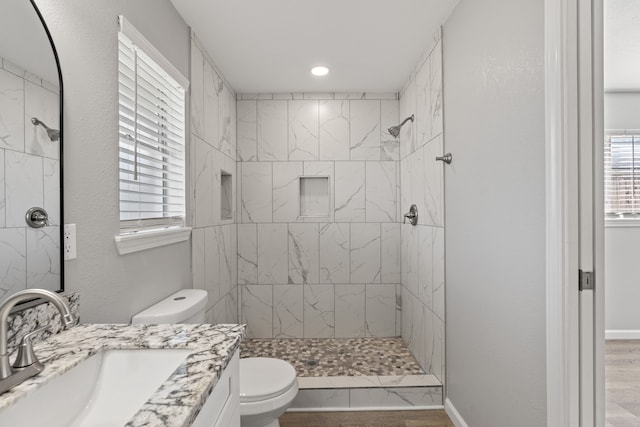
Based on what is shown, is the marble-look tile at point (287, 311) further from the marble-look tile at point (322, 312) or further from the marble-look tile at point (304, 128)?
the marble-look tile at point (304, 128)

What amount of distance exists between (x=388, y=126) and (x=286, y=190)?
1137 mm

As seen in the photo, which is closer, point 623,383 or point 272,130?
point 623,383

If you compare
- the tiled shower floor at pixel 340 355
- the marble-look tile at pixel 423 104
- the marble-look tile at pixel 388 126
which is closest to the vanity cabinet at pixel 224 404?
the tiled shower floor at pixel 340 355

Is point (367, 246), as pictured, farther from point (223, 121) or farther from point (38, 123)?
point (38, 123)

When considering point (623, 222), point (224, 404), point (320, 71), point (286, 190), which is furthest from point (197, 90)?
point (623, 222)

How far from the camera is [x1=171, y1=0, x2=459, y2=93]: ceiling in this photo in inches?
76.6

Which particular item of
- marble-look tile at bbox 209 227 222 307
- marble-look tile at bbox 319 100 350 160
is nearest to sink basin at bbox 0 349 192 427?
marble-look tile at bbox 209 227 222 307

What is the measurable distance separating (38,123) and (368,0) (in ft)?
5.40

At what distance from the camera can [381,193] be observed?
10.9 feet

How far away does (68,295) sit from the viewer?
3.70ft

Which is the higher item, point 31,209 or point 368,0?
point 368,0

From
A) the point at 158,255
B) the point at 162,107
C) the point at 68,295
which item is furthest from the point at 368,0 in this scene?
the point at 68,295

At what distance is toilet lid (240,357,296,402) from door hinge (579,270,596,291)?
1.35m

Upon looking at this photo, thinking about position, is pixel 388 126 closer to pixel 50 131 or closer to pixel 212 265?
pixel 212 265
